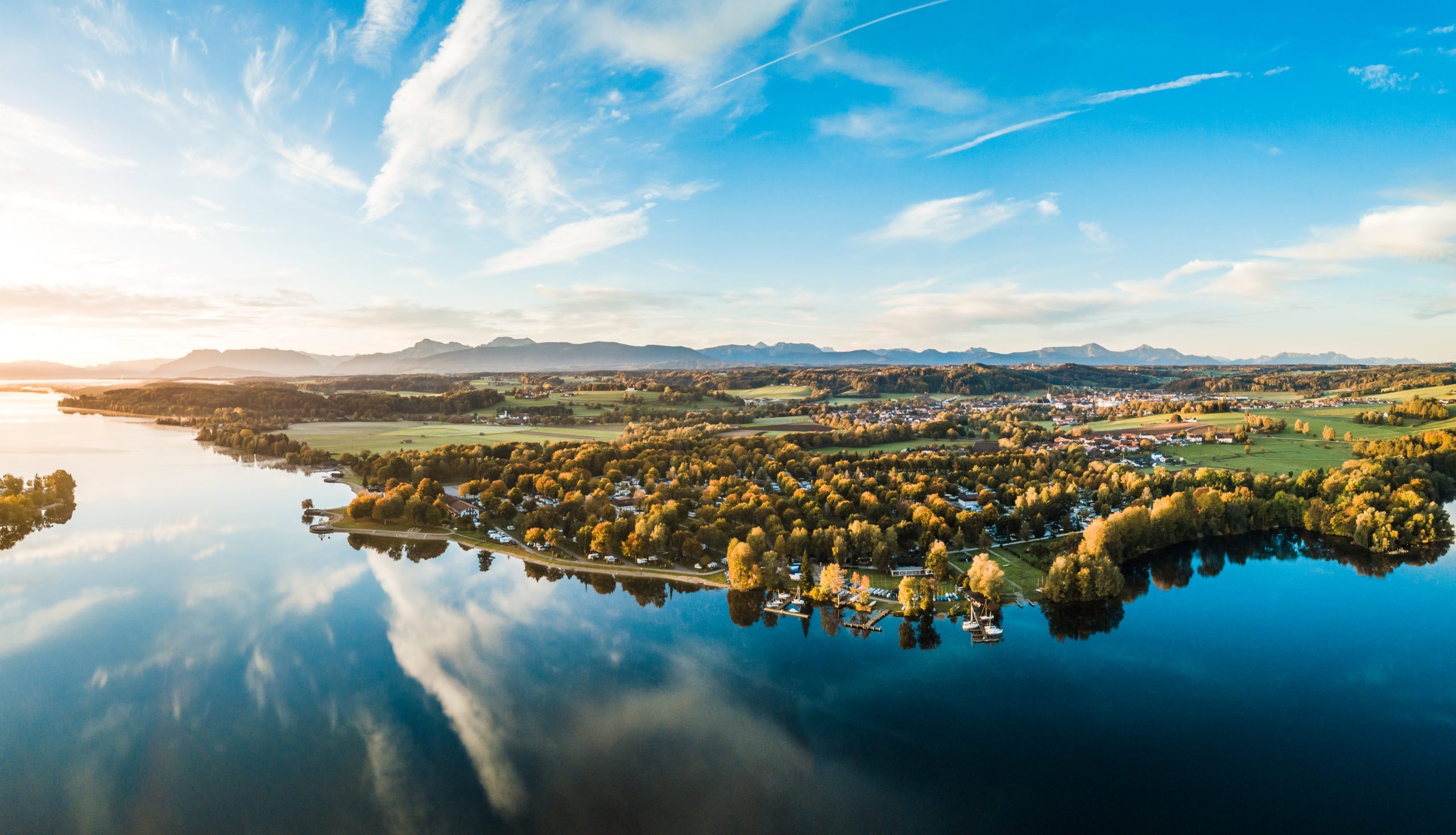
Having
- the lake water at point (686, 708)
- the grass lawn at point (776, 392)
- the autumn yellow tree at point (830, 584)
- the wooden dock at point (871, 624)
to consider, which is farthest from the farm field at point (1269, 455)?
the grass lawn at point (776, 392)

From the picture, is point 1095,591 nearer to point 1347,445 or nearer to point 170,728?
point 170,728

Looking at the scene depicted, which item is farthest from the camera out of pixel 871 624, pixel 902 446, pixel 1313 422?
pixel 1313 422

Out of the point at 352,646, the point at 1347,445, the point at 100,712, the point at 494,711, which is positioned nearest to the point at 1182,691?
the point at 494,711

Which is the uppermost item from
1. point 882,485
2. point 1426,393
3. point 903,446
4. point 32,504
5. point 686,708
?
point 1426,393

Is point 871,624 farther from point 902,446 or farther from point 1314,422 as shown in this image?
point 1314,422

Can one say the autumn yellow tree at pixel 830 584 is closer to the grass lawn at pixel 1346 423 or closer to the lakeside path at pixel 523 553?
the lakeside path at pixel 523 553

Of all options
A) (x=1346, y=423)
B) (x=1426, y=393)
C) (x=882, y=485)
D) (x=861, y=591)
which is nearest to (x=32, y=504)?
(x=861, y=591)
